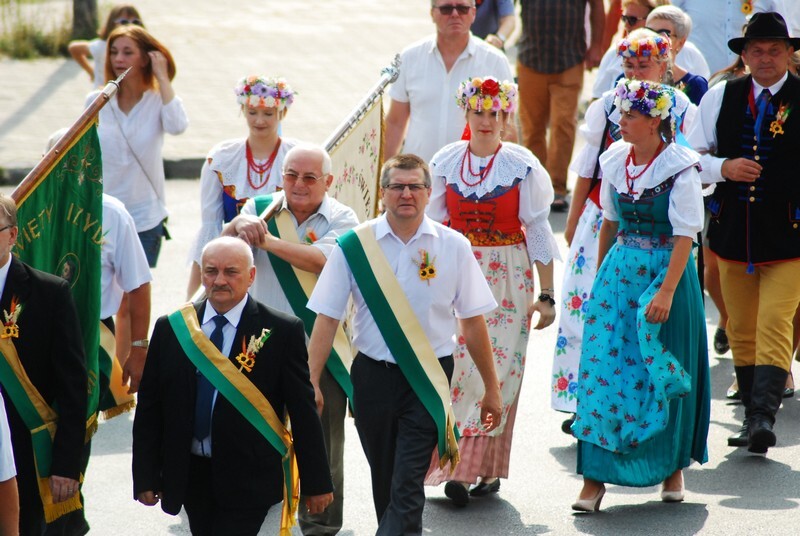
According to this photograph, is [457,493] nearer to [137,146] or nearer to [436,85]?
[436,85]

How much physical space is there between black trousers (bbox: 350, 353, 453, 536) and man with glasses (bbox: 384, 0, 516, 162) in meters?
3.53

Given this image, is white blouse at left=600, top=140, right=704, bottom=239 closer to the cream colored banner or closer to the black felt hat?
the black felt hat

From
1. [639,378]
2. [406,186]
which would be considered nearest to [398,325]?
[406,186]

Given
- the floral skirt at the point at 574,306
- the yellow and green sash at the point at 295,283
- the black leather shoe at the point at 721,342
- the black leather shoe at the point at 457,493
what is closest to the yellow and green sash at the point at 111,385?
the yellow and green sash at the point at 295,283

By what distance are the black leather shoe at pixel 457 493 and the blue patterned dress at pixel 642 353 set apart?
23.7 inches

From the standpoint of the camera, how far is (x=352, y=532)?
23.6 feet

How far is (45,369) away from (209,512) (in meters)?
0.84

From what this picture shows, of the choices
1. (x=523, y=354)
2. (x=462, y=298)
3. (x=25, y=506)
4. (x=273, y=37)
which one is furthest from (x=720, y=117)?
(x=273, y=37)

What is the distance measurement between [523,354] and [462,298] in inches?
58.2

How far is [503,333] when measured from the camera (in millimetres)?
7824

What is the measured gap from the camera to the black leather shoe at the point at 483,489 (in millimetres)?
7656

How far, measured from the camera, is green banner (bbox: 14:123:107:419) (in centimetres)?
632

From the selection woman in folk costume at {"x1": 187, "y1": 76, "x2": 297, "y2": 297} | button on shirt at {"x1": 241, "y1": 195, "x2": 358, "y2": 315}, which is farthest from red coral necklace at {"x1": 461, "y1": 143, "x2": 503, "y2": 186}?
woman in folk costume at {"x1": 187, "y1": 76, "x2": 297, "y2": 297}

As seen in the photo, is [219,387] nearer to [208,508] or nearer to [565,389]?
[208,508]
